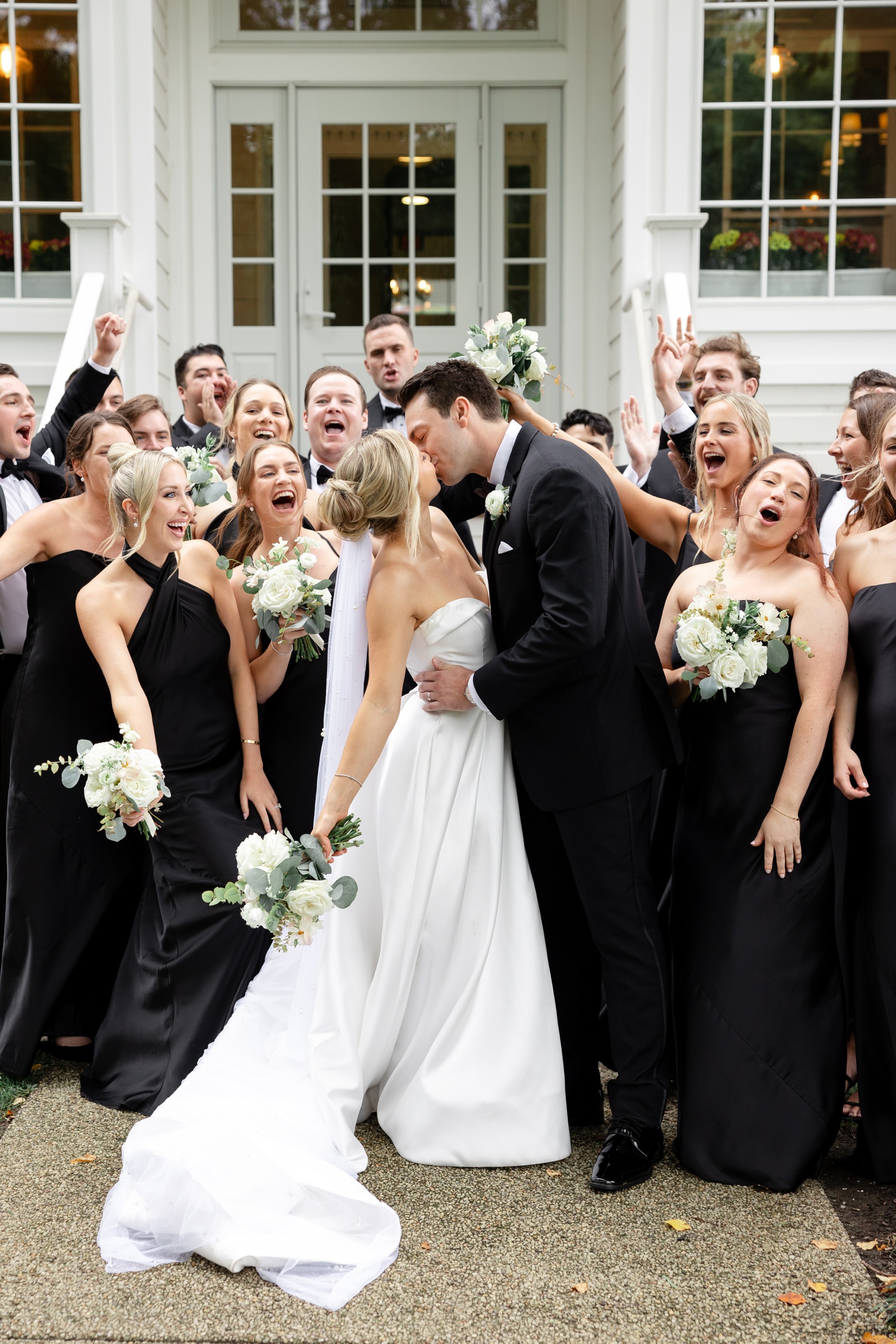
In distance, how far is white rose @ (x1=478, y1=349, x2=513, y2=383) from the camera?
396 cm

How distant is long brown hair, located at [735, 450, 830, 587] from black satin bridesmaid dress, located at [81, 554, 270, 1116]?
1.84 meters

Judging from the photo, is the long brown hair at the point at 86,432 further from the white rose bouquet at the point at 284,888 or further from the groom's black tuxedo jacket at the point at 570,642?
the white rose bouquet at the point at 284,888

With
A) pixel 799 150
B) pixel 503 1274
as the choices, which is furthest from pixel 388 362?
pixel 503 1274

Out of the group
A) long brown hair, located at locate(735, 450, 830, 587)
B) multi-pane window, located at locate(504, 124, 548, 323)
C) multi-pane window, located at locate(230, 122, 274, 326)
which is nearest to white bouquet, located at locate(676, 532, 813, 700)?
long brown hair, located at locate(735, 450, 830, 587)

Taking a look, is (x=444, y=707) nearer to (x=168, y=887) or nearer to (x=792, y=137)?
(x=168, y=887)

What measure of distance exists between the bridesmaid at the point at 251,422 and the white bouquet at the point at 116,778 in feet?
4.20

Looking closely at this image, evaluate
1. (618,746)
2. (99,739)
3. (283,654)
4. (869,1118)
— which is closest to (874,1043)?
(869,1118)

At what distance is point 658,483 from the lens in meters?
5.09

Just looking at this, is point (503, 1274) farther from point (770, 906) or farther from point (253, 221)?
point (253, 221)

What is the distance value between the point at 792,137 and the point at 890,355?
1699mm

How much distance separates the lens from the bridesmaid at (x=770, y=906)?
3529mm

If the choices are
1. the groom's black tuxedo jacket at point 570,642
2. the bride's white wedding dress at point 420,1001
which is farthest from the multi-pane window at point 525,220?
the bride's white wedding dress at point 420,1001

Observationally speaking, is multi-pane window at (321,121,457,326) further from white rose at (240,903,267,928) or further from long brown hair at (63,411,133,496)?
white rose at (240,903,267,928)

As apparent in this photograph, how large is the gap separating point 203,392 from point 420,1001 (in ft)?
12.5
